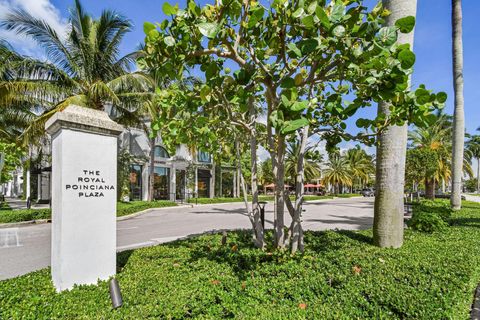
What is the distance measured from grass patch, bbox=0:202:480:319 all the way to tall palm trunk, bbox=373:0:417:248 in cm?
56

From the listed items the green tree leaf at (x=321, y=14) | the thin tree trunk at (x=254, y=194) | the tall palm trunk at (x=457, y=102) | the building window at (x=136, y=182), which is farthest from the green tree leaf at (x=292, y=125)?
the building window at (x=136, y=182)

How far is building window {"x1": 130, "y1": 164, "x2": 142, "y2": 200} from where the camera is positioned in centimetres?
2603

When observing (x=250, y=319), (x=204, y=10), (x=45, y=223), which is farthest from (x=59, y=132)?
(x=45, y=223)

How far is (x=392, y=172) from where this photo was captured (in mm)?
5609

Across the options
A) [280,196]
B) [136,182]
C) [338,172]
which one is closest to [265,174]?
[338,172]

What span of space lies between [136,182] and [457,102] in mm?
24100

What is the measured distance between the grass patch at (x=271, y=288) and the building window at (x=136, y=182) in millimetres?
22305

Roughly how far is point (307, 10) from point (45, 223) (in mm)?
15842

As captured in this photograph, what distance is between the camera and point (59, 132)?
3.87 m

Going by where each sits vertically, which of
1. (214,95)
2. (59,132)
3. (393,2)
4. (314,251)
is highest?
(393,2)

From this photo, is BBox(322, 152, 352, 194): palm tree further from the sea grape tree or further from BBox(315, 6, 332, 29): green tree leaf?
BBox(315, 6, 332, 29): green tree leaf

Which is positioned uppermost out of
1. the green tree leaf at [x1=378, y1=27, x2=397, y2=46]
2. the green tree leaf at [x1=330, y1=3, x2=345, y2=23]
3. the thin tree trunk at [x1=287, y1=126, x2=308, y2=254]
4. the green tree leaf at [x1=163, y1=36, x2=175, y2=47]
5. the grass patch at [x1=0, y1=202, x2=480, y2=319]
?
the green tree leaf at [x1=330, y1=3, x2=345, y2=23]

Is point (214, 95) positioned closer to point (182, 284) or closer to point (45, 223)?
point (182, 284)

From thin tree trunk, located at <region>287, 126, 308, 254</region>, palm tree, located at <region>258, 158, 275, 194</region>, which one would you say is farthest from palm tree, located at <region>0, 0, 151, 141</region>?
palm tree, located at <region>258, 158, 275, 194</region>
